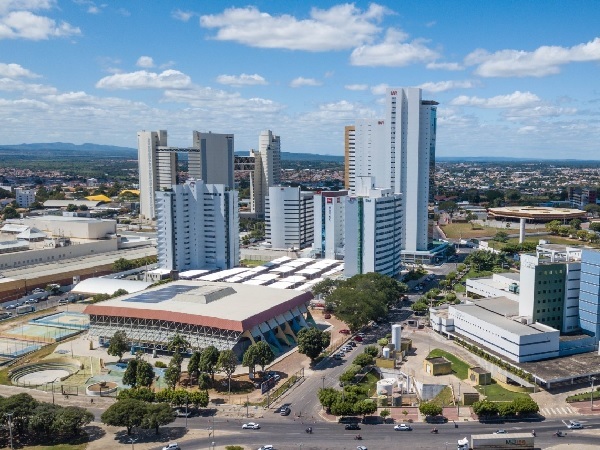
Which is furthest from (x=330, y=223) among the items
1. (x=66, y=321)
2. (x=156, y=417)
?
(x=156, y=417)

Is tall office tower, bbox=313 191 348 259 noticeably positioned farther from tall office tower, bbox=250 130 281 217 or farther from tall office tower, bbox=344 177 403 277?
tall office tower, bbox=250 130 281 217

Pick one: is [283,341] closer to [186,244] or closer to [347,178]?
[186,244]

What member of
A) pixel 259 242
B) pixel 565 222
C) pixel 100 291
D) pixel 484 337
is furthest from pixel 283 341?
pixel 565 222

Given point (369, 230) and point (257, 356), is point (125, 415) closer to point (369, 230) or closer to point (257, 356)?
point (257, 356)

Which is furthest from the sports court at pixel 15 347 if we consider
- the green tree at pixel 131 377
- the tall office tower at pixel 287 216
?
the tall office tower at pixel 287 216

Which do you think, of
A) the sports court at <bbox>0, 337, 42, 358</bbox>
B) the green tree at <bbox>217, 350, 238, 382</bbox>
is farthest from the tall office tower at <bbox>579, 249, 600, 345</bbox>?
the sports court at <bbox>0, 337, 42, 358</bbox>

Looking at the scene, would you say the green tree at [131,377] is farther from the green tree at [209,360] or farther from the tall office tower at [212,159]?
the tall office tower at [212,159]
